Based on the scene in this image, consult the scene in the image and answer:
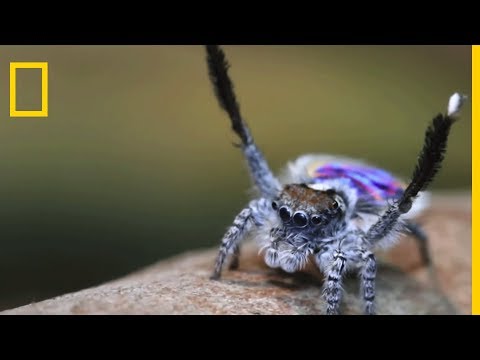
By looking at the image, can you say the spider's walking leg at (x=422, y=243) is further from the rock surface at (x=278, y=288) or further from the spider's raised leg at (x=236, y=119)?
the spider's raised leg at (x=236, y=119)

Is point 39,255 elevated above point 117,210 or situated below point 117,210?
below

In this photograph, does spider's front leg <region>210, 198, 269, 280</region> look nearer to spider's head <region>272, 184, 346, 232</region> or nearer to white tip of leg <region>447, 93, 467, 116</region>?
spider's head <region>272, 184, 346, 232</region>

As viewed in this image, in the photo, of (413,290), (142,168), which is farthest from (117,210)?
(413,290)

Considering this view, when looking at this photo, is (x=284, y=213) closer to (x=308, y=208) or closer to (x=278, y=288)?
(x=308, y=208)

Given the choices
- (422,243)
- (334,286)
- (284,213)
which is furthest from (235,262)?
(422,243)

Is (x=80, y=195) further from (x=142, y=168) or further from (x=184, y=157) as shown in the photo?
(x=184, y=157)

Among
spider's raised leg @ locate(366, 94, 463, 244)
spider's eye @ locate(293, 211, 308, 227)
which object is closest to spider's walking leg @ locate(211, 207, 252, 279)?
spider's eye @ locate(293, 211, 308, 227)
